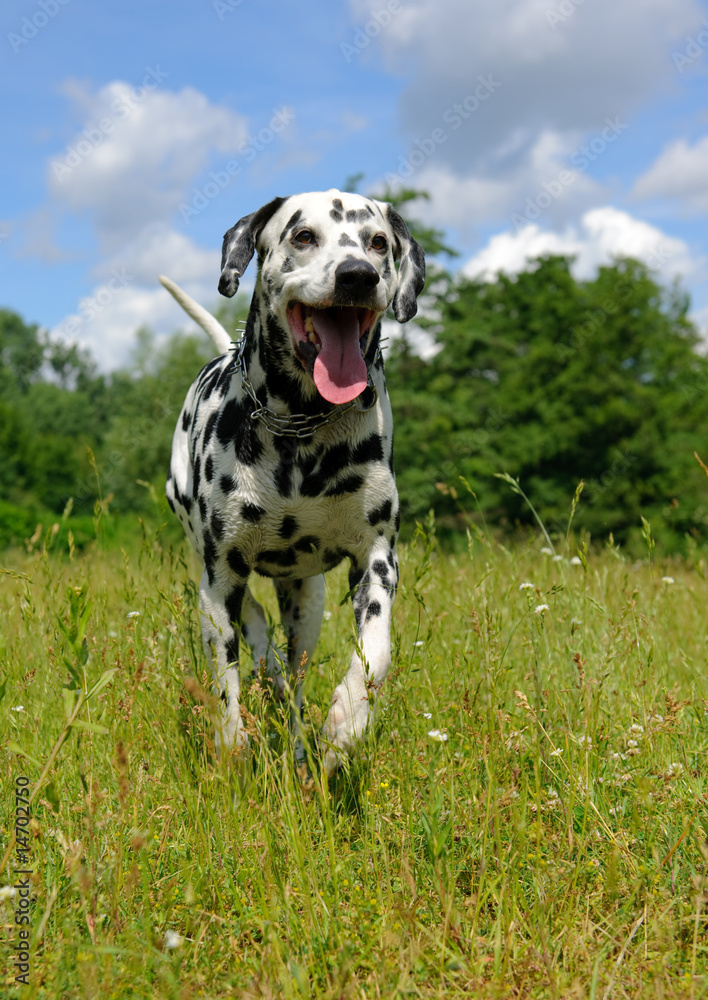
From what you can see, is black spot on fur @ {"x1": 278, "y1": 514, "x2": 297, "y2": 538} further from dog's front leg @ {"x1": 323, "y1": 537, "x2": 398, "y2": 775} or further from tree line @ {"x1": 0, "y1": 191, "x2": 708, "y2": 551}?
tree line @ {"x1": 0, "y1": 191, "x2": 708, "y2": 551}

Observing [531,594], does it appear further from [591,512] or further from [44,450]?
[44,450]

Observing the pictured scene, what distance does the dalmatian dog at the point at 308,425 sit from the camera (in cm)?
303

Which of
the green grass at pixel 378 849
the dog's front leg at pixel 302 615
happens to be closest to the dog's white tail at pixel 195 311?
the dog's front leg at pixel 302 615

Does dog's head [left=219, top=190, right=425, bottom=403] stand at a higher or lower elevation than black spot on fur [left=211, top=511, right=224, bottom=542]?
higher

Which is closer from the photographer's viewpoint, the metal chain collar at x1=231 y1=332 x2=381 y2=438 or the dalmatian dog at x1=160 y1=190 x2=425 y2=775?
the dalmatian dog at x1=160 y1=190 x2=425 y2=775

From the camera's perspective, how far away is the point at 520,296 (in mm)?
35438

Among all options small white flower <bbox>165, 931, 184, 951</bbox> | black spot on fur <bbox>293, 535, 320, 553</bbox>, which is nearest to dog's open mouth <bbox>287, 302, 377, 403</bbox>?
black spot on fur <bbox>293, 535, 320, 553</bbox>

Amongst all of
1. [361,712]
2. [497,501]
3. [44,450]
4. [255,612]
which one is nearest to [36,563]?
[255,612]

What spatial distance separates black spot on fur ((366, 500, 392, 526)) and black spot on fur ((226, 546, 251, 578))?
608mm

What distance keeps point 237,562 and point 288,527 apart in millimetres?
313

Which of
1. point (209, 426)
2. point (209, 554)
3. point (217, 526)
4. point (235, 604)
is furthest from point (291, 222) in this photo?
point (235, 604)

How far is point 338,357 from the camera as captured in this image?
3.05 meters

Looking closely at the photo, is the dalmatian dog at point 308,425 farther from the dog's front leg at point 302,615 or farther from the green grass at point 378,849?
the dog's front leg at point 302,615

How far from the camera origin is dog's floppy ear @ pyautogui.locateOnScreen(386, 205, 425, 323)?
3457 mm
